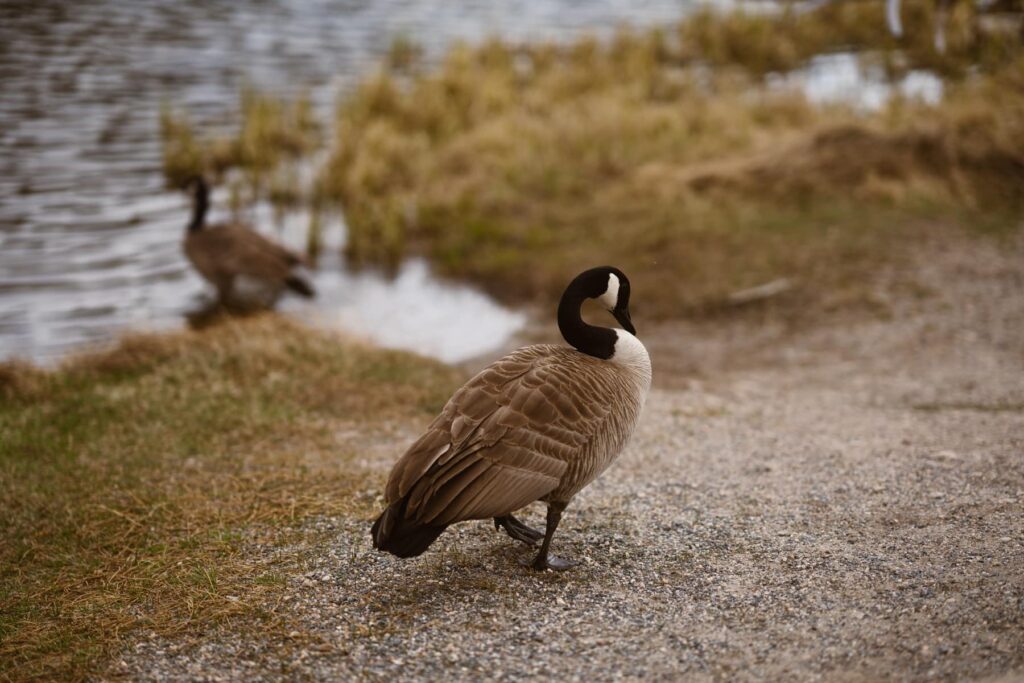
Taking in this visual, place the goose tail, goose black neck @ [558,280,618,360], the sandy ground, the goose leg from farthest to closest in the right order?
goose black neck @ [558,280,618,360] < the goose leg < the goose tail < the sandy ground

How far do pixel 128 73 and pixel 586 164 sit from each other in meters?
10.9

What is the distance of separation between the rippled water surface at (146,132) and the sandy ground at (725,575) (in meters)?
4.30

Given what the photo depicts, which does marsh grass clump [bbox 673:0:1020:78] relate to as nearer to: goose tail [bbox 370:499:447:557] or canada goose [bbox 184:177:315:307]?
canada goose [bbox 184:177:315:307]

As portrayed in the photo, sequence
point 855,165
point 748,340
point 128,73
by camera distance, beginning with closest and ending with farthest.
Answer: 1. point 748,340
2. point 855,165
3. point 128,73

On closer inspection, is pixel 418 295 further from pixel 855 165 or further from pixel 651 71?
pixel 651 71

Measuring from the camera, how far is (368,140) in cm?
1617

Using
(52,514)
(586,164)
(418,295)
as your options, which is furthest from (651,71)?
(52,514)

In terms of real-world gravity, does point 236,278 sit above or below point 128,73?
below

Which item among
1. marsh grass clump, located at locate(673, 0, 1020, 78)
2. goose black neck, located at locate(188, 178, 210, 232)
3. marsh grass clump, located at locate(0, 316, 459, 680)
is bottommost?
marsh grass clump, located at locate(0, 316, 459, 680)

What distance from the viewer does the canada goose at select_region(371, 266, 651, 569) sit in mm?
4828

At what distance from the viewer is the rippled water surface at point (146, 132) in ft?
38.4

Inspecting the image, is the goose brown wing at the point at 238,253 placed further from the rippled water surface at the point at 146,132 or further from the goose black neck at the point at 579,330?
the goose black neck at the point at 579,330

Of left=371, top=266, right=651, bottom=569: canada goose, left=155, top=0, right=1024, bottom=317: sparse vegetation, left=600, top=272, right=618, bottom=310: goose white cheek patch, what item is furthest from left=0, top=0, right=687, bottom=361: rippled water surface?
left=371, top=266, right=651, bottom=569: canada goose

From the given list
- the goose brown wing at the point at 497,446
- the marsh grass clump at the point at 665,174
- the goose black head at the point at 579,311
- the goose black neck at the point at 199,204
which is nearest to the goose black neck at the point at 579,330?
the goose black head at the point at 579,311
